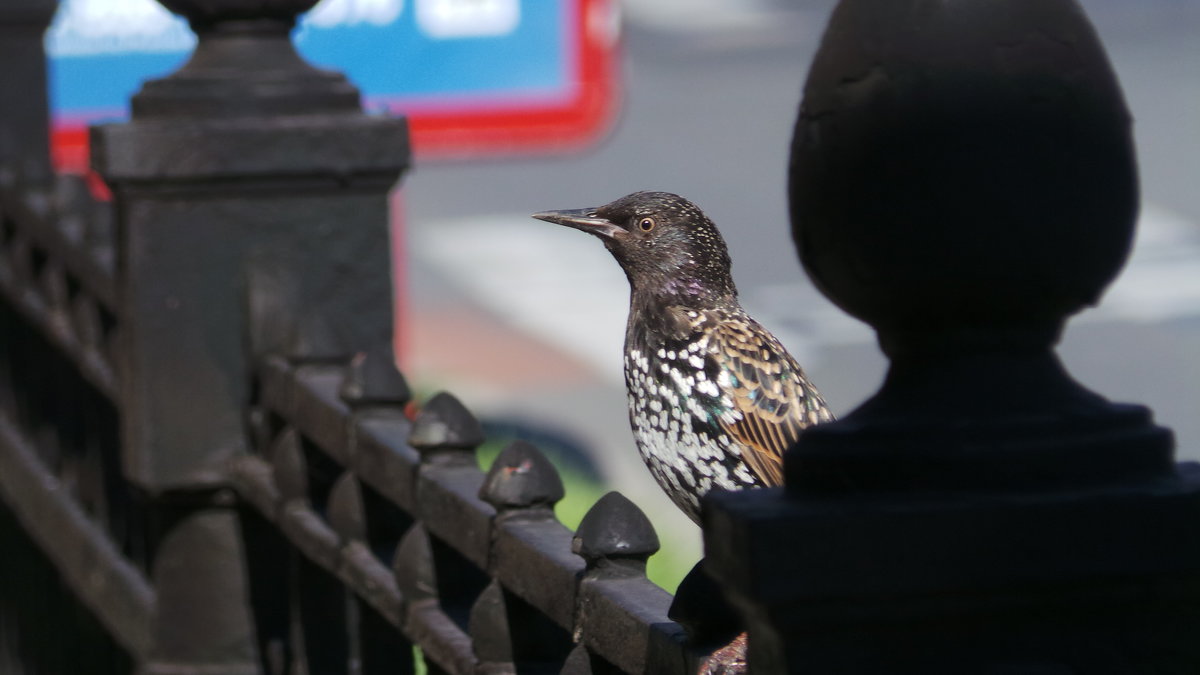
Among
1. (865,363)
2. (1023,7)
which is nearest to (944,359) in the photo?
(1023,7)

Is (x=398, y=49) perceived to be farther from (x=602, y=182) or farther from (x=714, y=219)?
(x=714, y=219)

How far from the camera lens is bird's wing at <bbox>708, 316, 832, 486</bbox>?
7.52 feet

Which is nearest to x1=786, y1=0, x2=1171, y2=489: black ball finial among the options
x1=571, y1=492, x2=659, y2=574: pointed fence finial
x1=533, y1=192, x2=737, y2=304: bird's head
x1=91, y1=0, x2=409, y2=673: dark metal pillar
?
x1=571, y1=492, x2=659, y2=574: pointed fence finial

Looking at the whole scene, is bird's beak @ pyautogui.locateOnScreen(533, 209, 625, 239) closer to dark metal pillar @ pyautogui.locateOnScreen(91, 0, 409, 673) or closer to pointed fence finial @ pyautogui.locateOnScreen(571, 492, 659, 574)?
pointed fence finial @ pyautogui.locateOnScreen(571, 492, 659, 574)

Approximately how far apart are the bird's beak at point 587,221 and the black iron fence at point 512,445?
13.3 inches

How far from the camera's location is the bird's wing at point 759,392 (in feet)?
7.52

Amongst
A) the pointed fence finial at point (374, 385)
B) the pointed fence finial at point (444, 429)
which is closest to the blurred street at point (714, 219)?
the pointed fence finial at point (374, 385)

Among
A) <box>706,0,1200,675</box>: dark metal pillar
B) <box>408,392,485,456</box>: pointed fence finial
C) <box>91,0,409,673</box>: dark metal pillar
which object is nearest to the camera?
<box>706,0,1200,675</box>: dark metal pillar

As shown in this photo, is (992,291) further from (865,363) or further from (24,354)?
(865,363)

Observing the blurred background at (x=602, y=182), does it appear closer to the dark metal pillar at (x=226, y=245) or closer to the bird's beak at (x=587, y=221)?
the dark metal pillar at (x=226, y=245)

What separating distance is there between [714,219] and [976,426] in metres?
8.55

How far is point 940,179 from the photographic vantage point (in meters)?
1.37

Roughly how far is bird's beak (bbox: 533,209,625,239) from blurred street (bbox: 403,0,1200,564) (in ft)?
17.8

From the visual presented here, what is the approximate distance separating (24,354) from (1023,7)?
4.81 meters
